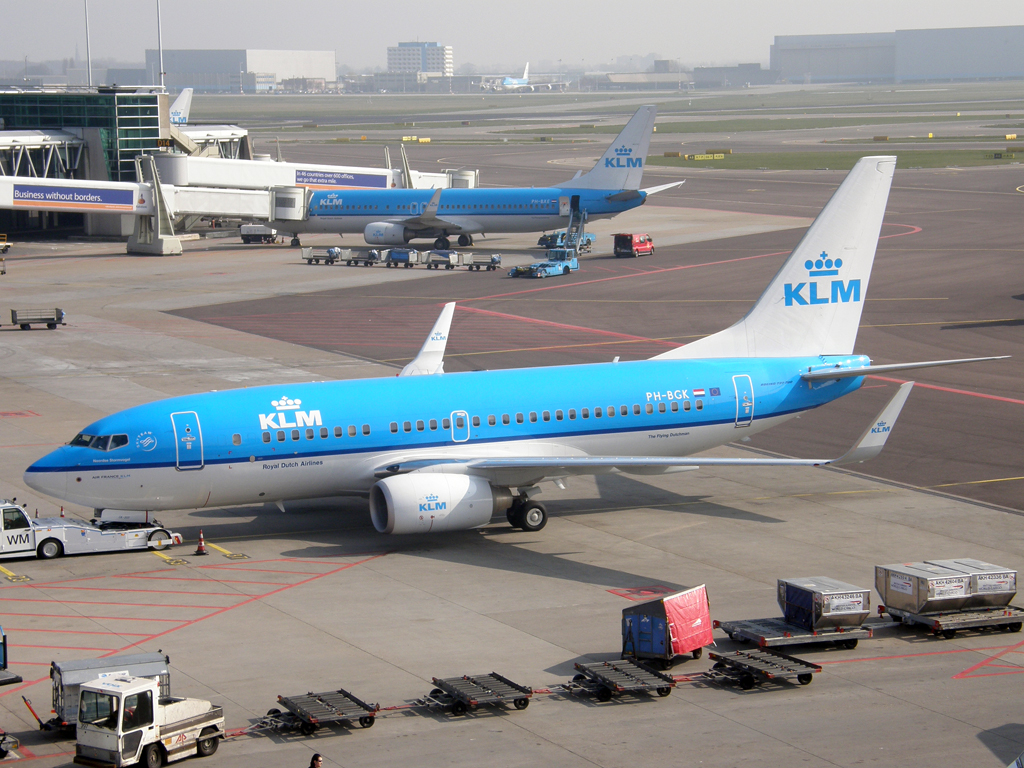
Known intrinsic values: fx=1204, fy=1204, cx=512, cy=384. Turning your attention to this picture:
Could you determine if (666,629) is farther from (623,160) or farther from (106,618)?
(623,160)

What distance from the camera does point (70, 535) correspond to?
32.1 meters

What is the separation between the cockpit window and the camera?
105 feet

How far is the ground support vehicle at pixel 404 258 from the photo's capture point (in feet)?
302

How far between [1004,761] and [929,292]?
5849 centimetres

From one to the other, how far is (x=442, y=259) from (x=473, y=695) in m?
70.8

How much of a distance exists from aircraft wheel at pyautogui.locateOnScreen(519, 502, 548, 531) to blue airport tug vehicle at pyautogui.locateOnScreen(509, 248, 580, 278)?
50.6m

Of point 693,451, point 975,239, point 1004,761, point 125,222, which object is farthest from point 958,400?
point 125,222

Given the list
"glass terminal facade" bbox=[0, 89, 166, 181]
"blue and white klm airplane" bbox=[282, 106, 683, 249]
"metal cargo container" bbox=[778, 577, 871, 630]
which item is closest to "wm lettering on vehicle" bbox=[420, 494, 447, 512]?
"metal cargo container" bbox=[778, 577, 871, 630]

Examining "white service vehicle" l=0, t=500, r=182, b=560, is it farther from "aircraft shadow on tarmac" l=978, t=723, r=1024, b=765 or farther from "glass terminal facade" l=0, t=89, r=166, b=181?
"glass terminal facade" l=0, t=89, r=166, b=181

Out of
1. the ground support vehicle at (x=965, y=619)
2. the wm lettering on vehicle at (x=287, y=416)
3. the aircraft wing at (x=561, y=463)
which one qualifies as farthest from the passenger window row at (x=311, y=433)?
the ground support vehicle at (x=965, y=619)

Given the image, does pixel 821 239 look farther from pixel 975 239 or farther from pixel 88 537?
pixel 975 239

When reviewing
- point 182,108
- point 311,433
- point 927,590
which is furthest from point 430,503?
point 182,108

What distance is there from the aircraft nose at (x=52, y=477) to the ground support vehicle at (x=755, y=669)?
1773 cm

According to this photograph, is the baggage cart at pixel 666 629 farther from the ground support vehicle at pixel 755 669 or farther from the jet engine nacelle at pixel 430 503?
the jet engine nacelle at pixel 430 503
